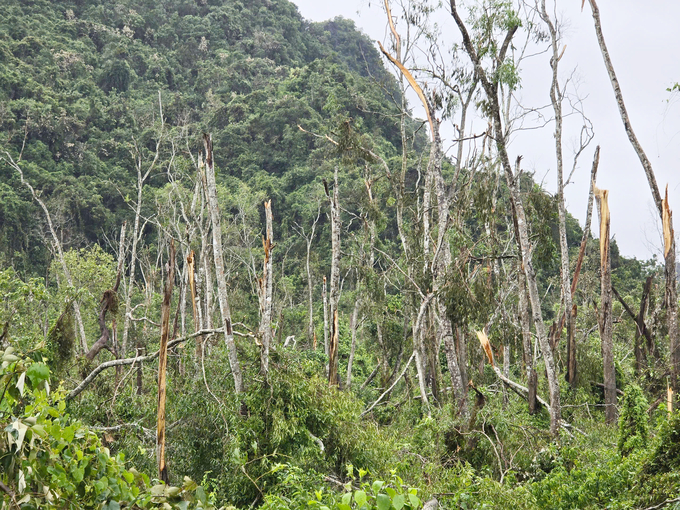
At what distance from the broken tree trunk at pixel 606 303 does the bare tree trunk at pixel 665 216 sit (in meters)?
0.96

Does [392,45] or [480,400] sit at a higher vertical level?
[392,45]

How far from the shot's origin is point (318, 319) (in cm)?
2548

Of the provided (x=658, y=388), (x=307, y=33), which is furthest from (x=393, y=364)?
(x=307, y=33)

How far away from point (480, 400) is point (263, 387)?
4058 mm

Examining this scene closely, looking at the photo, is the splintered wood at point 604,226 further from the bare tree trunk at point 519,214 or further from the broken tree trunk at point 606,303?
the bare tree trunk at point 519,214

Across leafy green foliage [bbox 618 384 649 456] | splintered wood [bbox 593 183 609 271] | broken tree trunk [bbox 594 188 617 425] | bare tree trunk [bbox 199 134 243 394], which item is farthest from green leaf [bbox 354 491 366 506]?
splintered wood [bbox 593 183 609 271]

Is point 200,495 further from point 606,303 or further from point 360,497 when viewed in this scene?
point 606,303

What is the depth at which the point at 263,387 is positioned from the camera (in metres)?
8.00

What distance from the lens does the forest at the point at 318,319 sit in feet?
19.2

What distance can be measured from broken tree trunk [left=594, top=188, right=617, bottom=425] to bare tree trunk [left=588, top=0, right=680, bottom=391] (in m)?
0.96

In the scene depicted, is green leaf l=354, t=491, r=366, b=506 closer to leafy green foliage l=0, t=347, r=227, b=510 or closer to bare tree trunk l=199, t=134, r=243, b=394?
leafy green foliage l=0, t=347, r=227, b=510

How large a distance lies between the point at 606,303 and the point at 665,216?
1864 millimetres

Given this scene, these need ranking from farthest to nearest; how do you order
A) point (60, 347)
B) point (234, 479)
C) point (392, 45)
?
point (392, 45) < point (60, 347) < point (234, 479)

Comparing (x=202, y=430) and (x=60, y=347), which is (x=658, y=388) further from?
(x=60, y=347)
